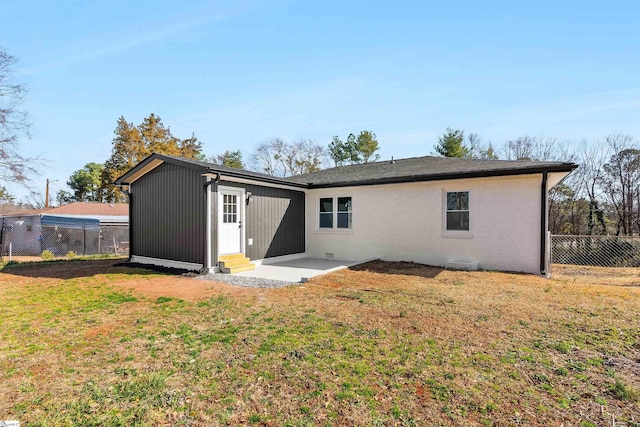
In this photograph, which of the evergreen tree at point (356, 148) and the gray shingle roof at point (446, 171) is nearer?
the gray shingle roof at point (446, 171)

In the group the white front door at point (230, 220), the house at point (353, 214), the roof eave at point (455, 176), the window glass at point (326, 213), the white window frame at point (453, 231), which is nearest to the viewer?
the roof eave at point (455, 176)

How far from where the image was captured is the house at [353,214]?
8.28m

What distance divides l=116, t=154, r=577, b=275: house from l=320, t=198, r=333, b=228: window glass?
0.13 feet

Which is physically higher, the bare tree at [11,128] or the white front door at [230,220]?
the bare tree at [11,128]

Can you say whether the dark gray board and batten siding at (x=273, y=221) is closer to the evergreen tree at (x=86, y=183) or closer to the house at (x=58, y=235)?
the house at (x=58, y=235)

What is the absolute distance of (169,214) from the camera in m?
9.24

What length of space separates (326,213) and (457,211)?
4577 mm

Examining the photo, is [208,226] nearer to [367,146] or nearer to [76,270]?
[76,270]

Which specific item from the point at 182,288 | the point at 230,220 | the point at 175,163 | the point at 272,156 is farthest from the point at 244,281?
the point at 272,156

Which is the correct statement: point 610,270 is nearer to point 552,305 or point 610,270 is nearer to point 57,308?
point 552,305

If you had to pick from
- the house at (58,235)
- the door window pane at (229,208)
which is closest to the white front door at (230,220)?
the door window pane at (229,208)

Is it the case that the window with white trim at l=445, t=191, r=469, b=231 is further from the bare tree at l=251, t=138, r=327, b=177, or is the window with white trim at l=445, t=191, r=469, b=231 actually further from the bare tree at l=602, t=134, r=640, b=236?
the bare tree at l=251, t=138, r=327, b=177

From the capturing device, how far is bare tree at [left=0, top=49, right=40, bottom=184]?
13828 mm

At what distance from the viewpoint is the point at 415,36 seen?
28.8 ft
